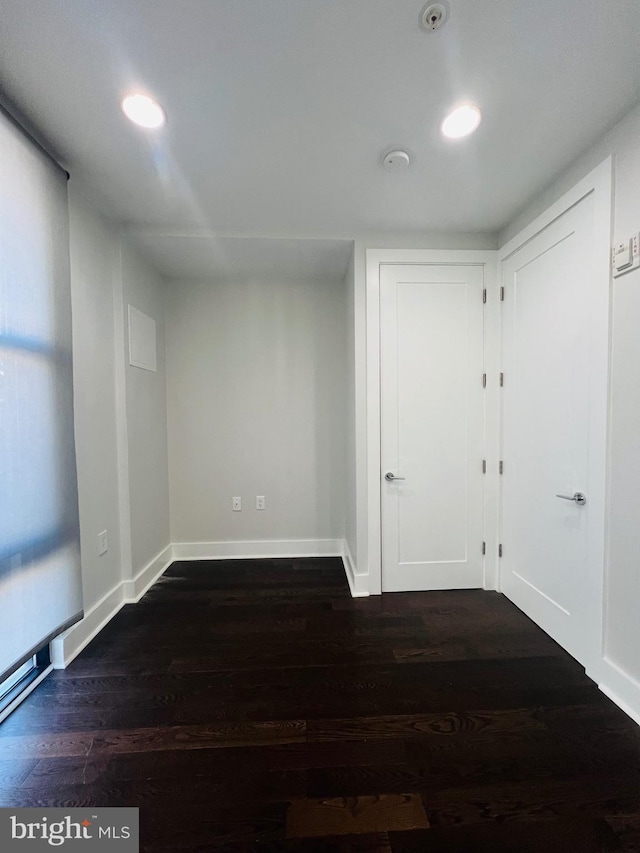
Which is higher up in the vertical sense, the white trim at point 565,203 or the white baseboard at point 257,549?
the white trim at point 565,203

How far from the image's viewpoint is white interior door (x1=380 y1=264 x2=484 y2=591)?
2.26 m

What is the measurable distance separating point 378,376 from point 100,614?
7.46ft

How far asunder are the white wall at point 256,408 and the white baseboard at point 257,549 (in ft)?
0.17

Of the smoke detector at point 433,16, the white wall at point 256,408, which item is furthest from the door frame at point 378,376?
the smoke detector at point 433,16

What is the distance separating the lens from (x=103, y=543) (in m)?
1.99

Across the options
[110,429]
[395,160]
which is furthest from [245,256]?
[110,429]

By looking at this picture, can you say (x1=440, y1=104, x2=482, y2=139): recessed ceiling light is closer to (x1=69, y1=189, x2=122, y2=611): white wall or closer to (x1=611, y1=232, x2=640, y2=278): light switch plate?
(x1=611, y1=232, x2=640, y2=278): light switch plate

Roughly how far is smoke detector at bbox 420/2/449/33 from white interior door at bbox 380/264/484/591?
1.23 meters

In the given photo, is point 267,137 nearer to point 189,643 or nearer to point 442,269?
point 442,269

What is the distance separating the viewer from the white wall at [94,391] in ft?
5.89

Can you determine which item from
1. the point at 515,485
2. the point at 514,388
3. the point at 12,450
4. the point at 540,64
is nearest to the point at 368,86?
the point at 540,64

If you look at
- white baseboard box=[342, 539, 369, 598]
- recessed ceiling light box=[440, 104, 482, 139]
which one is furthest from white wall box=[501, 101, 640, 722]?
white baseboard box=[342, 539, 369, 598]

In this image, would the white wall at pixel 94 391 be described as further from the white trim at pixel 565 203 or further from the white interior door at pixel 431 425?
the white trim at pixel 565 203

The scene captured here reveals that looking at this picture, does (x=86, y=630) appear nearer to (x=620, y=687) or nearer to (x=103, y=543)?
(x=103, y=543)
